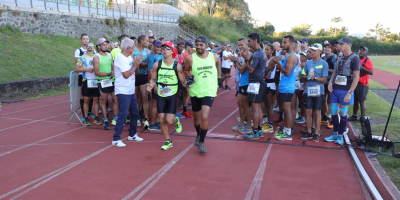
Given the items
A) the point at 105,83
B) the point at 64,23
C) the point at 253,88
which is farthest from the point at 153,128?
the point at 64,23

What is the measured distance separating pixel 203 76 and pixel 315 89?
252cm

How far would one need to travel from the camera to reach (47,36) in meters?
17.8

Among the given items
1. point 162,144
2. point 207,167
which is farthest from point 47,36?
point 207,167

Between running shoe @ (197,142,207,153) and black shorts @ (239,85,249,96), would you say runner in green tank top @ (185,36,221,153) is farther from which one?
black shorts @ (239,85,249,96)

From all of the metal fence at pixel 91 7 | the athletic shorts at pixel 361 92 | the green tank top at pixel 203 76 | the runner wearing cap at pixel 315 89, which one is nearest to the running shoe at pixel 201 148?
the green tank top at pixel 203 76

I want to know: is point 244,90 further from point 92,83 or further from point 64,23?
point 64,23

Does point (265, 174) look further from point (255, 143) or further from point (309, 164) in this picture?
point (255, 143)

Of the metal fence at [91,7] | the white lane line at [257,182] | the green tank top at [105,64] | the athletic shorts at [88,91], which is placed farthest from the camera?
the metal fence at [91,7]

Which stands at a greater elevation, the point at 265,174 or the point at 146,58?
the point at 146,58

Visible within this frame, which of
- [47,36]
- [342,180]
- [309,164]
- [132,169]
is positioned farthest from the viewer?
[47,36]

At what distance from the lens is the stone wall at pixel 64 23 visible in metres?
16.0

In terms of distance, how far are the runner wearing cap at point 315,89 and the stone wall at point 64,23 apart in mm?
15941

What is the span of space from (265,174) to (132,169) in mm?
2069

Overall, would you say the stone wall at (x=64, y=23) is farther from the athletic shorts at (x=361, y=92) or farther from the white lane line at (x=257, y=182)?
the athletic shorts at (x=361, y=92)
